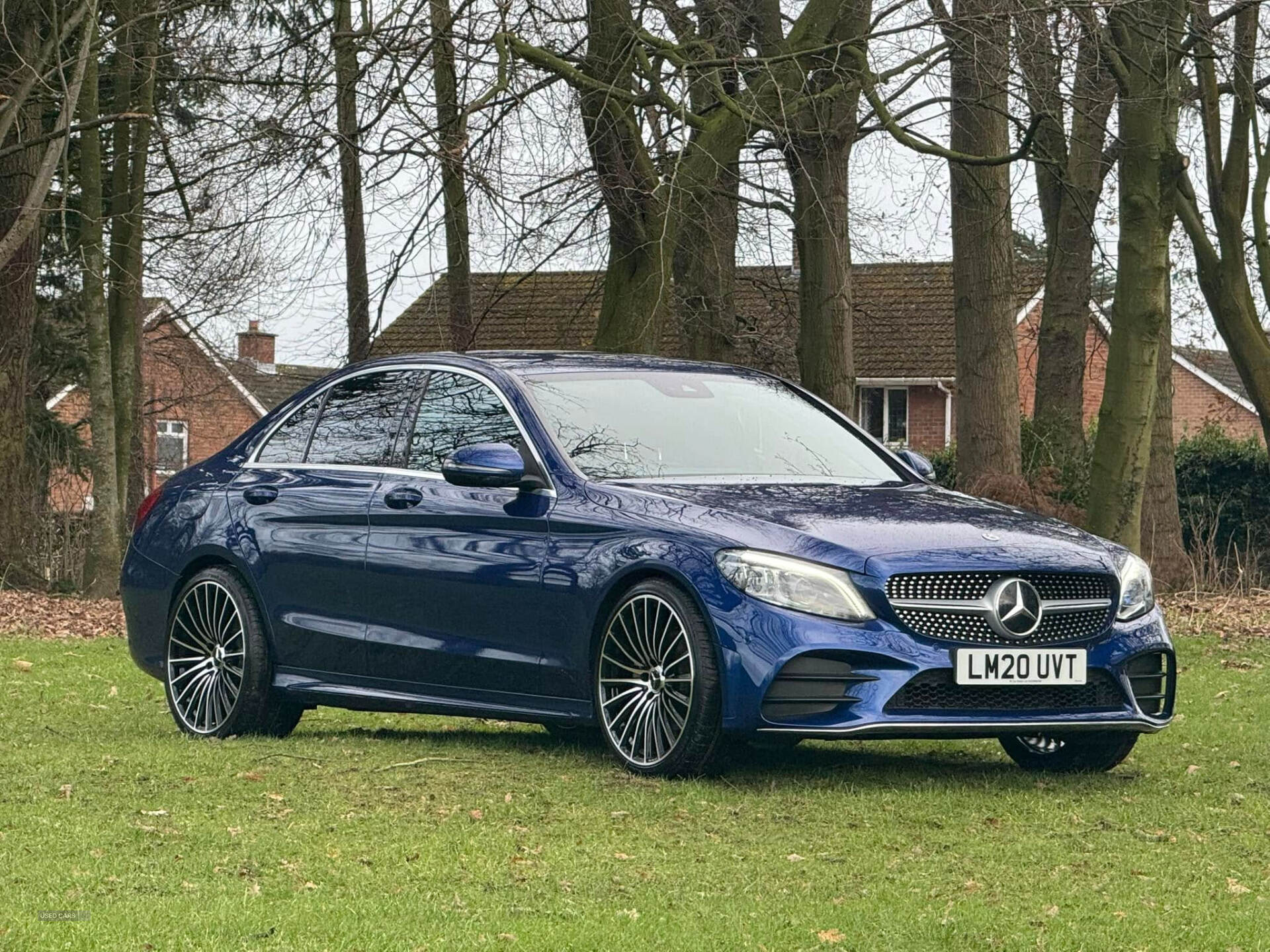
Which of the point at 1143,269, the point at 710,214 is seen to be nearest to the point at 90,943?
the point at 1143,269

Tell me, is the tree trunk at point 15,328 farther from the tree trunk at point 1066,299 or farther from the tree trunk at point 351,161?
the tree trunk at point 1066,299

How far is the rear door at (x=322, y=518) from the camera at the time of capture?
9.30m

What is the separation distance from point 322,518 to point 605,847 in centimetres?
333

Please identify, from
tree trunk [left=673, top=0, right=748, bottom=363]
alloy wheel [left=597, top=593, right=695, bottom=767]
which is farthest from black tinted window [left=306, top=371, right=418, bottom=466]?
tree trunk [left=673, top=0, right=748, bottom=363]

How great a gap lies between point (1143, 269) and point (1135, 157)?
87cm

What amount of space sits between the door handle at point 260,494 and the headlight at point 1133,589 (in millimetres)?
3924

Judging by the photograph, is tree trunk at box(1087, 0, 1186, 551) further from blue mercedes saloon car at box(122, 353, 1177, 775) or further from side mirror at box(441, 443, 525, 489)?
side mirror at box(441, 443, 525, 489)

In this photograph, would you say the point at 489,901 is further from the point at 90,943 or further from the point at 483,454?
the point at 483,454

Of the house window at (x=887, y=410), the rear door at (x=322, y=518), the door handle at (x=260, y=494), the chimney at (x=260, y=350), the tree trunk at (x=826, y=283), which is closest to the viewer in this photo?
the rear door at (x=322, y=518)

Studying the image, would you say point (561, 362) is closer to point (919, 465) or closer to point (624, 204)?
point (919, 465)

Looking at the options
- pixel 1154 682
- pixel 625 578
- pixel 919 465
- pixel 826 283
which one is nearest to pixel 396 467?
pixel 625 578

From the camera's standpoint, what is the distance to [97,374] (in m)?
21.5

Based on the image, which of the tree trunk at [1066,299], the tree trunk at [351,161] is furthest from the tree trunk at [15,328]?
the tree trunk at [1066,299]

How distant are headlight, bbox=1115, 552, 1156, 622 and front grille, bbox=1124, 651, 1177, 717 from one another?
179 mm
